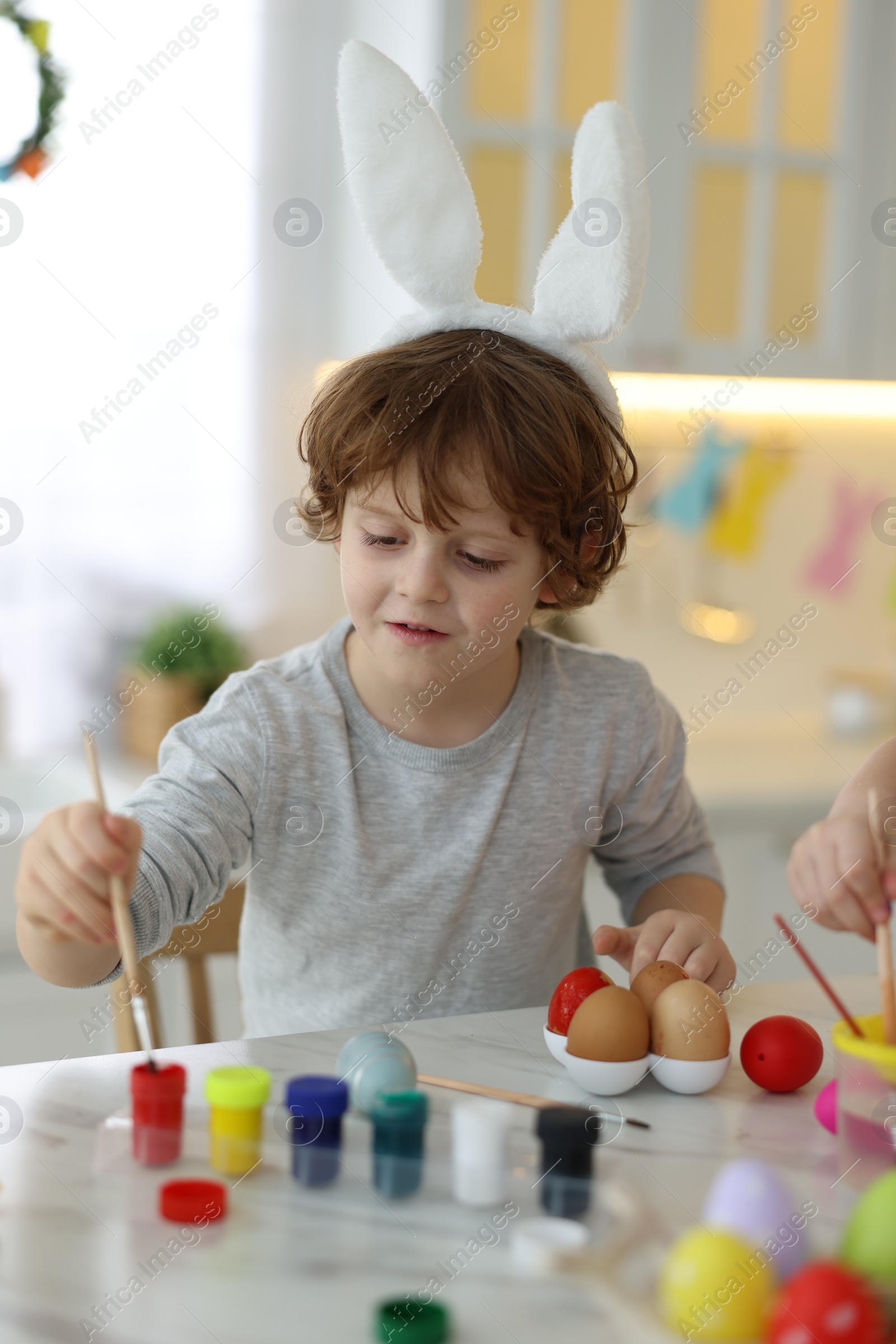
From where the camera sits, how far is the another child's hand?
95 cm

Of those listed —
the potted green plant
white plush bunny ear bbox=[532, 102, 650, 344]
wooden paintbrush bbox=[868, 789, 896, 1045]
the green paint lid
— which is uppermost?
white plush bunny ear bbox=[532, 102, 650, 344]

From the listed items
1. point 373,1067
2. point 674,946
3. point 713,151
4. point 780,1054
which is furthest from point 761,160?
point 373,1067

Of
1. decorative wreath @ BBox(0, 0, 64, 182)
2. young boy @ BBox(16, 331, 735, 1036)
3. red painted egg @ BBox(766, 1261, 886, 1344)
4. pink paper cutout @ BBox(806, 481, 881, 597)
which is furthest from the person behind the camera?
pink paper cutout @ BBox(806, 481, 881, 597)

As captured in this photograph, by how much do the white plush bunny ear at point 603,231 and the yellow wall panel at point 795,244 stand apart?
1386 mm

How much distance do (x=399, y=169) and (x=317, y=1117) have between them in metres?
0.75

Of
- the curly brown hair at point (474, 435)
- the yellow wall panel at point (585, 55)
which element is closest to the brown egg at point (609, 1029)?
the curly brown hair at point (474, 435)

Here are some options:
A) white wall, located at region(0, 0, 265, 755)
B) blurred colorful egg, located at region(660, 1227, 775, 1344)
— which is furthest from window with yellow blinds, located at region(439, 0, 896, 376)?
blurred colorful egg, located at region(660, 1227, 775, 1344)

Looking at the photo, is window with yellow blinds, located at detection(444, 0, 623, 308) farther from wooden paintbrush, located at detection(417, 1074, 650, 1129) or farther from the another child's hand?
wooden paintbrush, located at detection(417, 1074, 650, 1129)

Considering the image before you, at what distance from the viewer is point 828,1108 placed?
2.56 feet

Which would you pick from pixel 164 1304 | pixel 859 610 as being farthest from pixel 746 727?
pixel 164 1304

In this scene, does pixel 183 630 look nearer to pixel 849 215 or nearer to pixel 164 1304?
pixel 849 215

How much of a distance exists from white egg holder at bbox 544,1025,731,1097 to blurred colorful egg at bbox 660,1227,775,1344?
0.70ft

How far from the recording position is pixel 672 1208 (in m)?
0.67

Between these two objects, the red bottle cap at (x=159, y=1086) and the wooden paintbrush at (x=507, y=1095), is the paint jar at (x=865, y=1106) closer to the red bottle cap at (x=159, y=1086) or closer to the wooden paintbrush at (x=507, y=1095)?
the wooden paintbrush at (x=507, y=1095)
